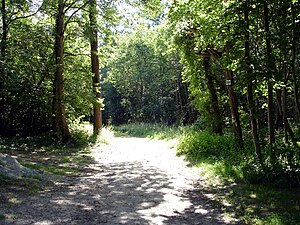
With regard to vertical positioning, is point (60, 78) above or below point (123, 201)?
above

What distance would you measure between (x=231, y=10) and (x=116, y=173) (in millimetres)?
5602

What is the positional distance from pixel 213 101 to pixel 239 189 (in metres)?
7.77

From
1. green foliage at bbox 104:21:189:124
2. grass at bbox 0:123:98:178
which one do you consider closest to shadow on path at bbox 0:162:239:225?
grass at bbox 0:123:98:178

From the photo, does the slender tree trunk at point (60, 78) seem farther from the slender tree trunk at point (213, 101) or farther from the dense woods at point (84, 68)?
the slender tree trunk at point (213, 101)

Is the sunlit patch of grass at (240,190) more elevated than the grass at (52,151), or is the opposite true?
the grass at (52,151)

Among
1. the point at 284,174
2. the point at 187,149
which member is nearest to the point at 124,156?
the point at 187,149

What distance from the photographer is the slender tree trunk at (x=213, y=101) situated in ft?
47.9

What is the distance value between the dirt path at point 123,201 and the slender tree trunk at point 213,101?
4.99 meters

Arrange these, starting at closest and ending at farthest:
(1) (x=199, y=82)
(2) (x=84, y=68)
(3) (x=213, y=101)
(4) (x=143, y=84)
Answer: (3) (x=213, y=101) < (1) (x=199, y=82) < (2) (x=84, y=68) < (4) (x=143, y=84)

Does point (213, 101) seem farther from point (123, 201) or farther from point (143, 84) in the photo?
point (143, 84)

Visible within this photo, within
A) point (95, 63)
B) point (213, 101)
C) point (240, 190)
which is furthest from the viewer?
point (95, 63)

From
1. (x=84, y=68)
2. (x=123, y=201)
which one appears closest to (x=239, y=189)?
(x=123, y=201)

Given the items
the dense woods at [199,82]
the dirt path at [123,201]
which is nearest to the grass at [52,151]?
the dense woods at [199,82]

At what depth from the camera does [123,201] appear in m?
6.41
